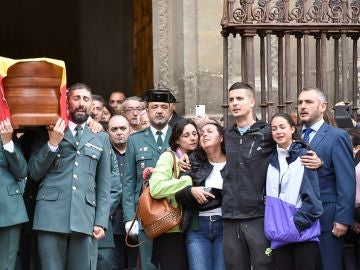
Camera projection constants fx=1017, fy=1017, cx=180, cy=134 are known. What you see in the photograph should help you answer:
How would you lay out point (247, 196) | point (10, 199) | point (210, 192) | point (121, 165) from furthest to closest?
point (121, 165), point (210, 192), point (247, 196), point (10, 199)

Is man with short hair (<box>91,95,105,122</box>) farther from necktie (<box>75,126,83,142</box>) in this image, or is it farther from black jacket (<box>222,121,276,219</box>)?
black jacket (<box>222,121,276,219</box>)

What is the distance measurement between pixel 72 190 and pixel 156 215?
0.80 meters

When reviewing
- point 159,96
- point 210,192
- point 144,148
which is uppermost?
point 159,96

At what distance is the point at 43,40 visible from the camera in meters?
20.9

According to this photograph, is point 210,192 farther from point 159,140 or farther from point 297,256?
point 159,140

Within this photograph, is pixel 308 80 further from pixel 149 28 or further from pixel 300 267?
pixel 149 28

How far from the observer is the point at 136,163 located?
926 centimetres

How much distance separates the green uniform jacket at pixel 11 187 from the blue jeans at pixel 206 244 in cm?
145

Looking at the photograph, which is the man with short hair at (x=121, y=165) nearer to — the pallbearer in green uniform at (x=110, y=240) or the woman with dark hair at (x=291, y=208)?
the pallbearer in green uniform at (x=110, y=240)

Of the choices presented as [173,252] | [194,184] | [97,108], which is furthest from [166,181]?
[97,108]

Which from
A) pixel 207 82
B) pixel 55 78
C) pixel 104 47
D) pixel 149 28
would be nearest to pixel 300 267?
pixel 55 78

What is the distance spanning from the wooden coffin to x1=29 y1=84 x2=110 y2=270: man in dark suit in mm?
147

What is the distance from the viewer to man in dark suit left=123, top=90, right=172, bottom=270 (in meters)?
9.18

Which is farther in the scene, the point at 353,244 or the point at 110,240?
the point at 110,240
